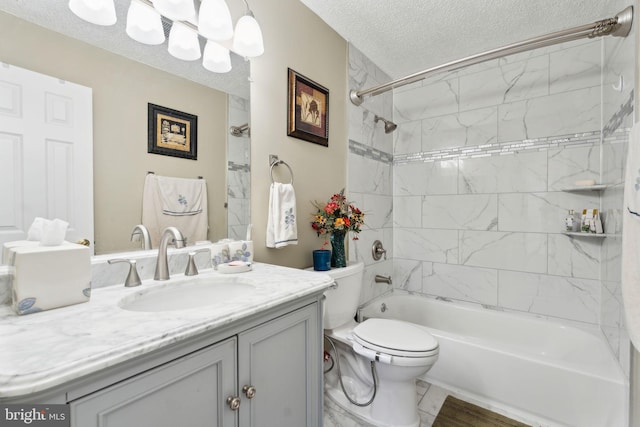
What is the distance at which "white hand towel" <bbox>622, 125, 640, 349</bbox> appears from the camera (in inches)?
35.2

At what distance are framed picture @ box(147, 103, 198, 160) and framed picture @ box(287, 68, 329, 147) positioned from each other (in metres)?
0.64

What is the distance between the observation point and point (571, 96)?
6.70 ft

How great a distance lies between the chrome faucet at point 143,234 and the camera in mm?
1099

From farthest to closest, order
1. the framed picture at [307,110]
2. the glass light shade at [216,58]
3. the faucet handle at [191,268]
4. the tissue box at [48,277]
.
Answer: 1. the framed picture at [307,110]
2. the glass light shade at [216,58]
3. the faucet handle at [191,268]
4. the tissue box at [48,277]

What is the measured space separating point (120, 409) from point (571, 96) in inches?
114

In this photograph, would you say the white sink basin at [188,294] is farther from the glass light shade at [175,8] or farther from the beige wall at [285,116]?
the glass light shade at [175,8]

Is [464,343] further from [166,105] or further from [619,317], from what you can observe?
[166,105]

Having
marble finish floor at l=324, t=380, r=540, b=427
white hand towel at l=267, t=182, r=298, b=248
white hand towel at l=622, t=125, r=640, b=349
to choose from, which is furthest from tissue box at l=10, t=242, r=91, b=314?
white hand towel at l=622, t=125, r=640, b=349

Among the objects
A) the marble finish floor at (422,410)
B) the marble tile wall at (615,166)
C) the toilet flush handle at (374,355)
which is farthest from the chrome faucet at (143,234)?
the marble tile wall at (615,166)

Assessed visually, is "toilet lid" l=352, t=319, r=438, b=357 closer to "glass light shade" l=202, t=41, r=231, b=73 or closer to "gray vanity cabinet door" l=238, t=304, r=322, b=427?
"gray vanity cabinet door" l=238, t=304, r=322, b=427

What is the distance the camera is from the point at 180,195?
124 centimetres

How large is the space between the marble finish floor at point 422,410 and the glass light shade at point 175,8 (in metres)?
2.12

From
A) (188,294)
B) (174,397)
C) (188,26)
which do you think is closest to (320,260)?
(188,294)

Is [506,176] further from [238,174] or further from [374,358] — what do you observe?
[238,174]
